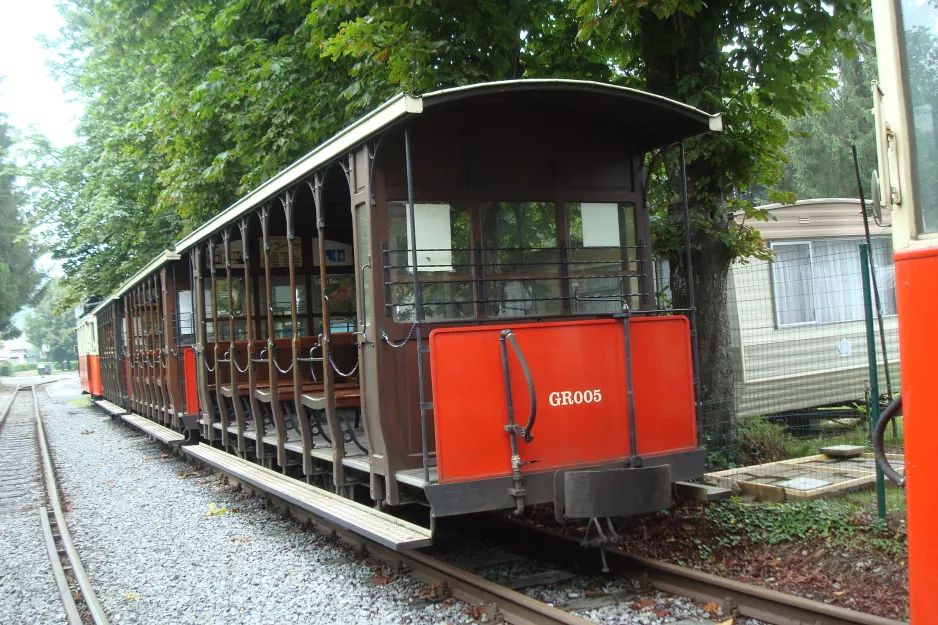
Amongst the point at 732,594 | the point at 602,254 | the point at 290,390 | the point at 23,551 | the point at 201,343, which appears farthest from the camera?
the point at 201,343

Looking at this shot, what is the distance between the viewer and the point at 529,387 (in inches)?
189

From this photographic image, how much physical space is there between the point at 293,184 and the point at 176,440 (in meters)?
6.77

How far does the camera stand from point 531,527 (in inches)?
244

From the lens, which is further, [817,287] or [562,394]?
[817,287]

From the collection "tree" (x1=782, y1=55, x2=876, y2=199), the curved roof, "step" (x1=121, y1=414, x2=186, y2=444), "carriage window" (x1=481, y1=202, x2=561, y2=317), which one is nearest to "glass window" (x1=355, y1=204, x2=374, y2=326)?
the curved roof

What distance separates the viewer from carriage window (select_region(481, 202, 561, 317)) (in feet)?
18.7

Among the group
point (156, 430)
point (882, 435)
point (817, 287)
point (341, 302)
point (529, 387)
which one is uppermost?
point (341, 302)

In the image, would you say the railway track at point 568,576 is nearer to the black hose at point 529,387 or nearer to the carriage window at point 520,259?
the black hose at point 529,387

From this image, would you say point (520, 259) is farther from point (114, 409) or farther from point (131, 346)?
point (114, 409)

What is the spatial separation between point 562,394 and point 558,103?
1872 millimetres

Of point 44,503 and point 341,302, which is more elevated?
point 341,302

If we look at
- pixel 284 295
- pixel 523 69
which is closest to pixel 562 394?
pixel 523 69

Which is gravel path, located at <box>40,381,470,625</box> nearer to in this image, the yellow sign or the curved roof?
the yellow sign

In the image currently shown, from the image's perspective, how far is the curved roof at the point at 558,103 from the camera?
16.0ft
